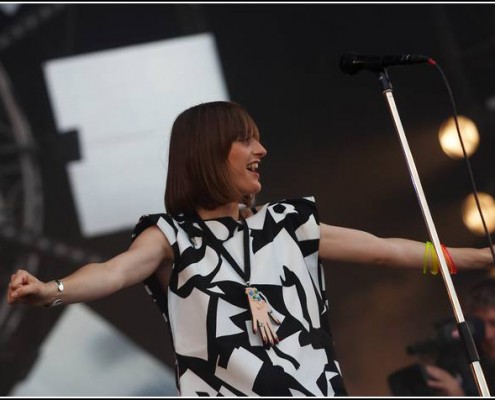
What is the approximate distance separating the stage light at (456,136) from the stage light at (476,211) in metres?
0.23

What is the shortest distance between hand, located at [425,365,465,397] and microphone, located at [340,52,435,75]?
7.12ft

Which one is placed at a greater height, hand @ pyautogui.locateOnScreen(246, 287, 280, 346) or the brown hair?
the brown hair

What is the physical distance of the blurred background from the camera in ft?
13.7

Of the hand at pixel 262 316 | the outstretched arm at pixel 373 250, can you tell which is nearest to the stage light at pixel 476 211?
the outstretched arm at pixel 373 250

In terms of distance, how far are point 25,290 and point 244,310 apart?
546 mm

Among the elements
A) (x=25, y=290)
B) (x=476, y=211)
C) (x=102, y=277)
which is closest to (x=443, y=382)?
(x=476, y=211)

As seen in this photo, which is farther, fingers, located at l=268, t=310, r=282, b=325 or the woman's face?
the woman's face

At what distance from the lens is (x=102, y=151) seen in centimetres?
432

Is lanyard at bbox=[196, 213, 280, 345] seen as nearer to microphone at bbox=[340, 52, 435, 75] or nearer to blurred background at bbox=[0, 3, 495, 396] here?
microphone at bbox=[340, 52, 435, 75]

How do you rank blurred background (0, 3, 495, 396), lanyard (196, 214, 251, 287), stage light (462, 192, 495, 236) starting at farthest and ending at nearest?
1. stage light (462, 192, 495, 236)
2. blurred background (0, 3, 495, 396)
3. lanyard (196, 214, 251, 287)

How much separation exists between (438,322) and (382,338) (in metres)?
0.27

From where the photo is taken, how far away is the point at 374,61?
94.2 inches

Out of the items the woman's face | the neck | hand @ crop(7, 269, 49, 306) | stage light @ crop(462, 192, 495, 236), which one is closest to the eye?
the woman's face

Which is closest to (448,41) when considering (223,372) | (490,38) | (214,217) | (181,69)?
(490,38)
